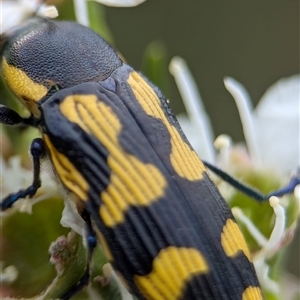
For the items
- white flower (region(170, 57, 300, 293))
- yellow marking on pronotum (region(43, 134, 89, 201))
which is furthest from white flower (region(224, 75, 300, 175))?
yellow marking on pronotum (region(43, 134, 89, 201))

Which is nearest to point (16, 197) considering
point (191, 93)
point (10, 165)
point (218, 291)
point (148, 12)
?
point (10, 165)

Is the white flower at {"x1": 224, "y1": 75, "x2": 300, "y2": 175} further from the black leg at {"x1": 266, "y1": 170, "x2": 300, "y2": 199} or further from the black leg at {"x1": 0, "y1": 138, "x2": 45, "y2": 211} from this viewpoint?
the black leg at {"x1": 0, "y1": 138, "x2": 45, "y2": 211}

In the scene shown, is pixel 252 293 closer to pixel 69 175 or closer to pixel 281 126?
pixel 69 175

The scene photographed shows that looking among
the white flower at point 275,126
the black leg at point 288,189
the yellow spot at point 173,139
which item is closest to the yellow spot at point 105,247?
the yellow spot at point 173,139

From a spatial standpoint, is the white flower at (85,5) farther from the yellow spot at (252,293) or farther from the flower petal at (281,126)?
the yellow spot at (252,293)

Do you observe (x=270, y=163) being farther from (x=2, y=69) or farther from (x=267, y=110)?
(x=2, y=69)

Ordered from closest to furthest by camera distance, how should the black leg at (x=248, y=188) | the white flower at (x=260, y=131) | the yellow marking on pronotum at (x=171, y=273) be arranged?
the yellow marking on pronotum at (x=171, y=273) < the black leg at (x=248, y=188) < the white flower at (x=260, y=131)

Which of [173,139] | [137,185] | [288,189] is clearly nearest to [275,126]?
[288,189]
